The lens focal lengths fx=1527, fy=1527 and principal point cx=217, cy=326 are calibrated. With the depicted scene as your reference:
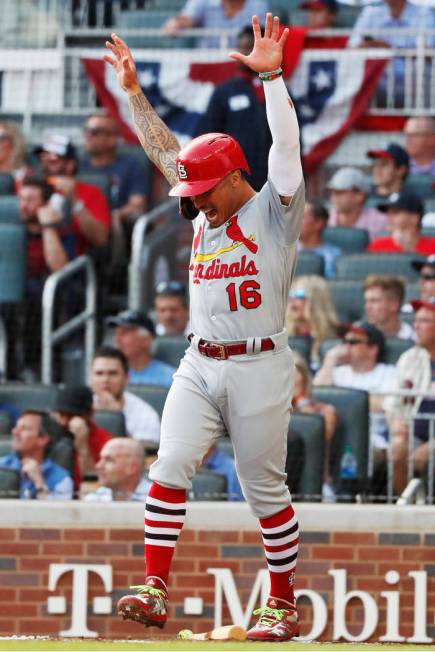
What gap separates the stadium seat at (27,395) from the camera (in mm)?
8633

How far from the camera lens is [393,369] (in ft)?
27.7

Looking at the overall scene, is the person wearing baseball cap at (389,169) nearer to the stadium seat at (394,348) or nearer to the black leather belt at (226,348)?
the stadium seat at (394,348)

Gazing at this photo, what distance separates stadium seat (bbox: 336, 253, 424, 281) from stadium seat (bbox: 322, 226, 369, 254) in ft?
1.43

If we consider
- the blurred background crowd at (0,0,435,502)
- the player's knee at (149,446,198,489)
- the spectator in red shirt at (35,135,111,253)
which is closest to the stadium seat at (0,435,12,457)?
the blurred background crowd at (0,0,435,502)

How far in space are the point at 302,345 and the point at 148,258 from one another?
71.6 inches

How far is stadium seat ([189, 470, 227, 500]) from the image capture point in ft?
24.3

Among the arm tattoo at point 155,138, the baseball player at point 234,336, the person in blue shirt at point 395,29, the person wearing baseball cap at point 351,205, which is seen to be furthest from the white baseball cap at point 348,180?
the baseball player at point 234,336

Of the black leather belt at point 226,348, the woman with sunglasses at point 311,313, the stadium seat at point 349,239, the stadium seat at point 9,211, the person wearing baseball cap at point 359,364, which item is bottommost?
the black leather belt at point 226,348

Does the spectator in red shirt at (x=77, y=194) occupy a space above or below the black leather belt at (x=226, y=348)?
above

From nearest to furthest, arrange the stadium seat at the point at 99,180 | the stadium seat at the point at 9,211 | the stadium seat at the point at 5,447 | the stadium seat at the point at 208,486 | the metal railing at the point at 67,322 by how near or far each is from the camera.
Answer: the stadium seat at the point at 208,486
the stadium seat at the point at 5,447
the metal railing at the point at 67,322
the stadium seat at the point at 9,211
the stadium seat at the point at 99,180

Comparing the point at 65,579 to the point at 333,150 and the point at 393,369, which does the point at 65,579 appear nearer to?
the point at 393,369

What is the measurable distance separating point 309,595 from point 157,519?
2.32 metres

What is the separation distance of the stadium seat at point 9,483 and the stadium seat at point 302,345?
1820mm

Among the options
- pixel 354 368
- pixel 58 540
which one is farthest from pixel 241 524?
pixel 354 368
